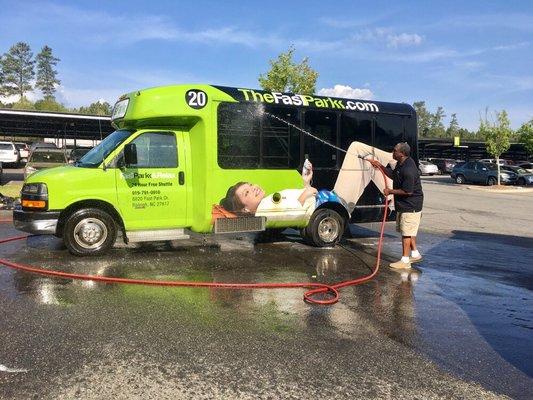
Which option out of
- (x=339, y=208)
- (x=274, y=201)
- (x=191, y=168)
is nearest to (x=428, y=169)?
(x=339, y=208)

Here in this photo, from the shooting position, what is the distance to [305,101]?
9.32m

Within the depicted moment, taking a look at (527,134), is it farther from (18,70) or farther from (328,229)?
(18,70)

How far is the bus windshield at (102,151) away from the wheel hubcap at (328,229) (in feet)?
13.2

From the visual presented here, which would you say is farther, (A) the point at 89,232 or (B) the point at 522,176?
(B) the point at 522,176

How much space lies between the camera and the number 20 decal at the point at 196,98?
822cm

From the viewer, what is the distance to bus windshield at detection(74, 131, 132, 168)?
8066mm

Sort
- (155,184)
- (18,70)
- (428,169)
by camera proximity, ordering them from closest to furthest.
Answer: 1. (155,184)
2. (428,169)
3. (18,70)

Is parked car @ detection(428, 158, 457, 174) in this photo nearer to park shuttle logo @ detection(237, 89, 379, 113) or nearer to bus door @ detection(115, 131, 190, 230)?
park shuttle logo @ detection(237, 89, 379, 113)

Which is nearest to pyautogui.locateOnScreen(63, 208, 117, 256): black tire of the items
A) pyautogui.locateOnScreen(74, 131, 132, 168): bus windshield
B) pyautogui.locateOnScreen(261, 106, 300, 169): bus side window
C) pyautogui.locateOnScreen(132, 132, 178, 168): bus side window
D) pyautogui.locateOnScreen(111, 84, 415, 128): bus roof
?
pyautogui.locateOnScreen(74, 131, 132, 168): bus windshield

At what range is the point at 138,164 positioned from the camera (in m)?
8.18

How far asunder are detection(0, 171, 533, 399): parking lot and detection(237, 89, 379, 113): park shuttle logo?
283 cm

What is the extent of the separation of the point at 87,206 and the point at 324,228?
14.5ft

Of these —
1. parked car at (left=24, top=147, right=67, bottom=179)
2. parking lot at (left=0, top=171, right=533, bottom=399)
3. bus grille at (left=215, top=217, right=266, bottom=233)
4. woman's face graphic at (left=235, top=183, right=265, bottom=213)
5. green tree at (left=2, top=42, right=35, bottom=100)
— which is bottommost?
parking lot at (left=0, top=171, right=533, bottom=399)

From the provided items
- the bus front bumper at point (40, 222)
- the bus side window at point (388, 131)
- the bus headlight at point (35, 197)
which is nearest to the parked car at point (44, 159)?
the bus headlight at point (35, 197)
